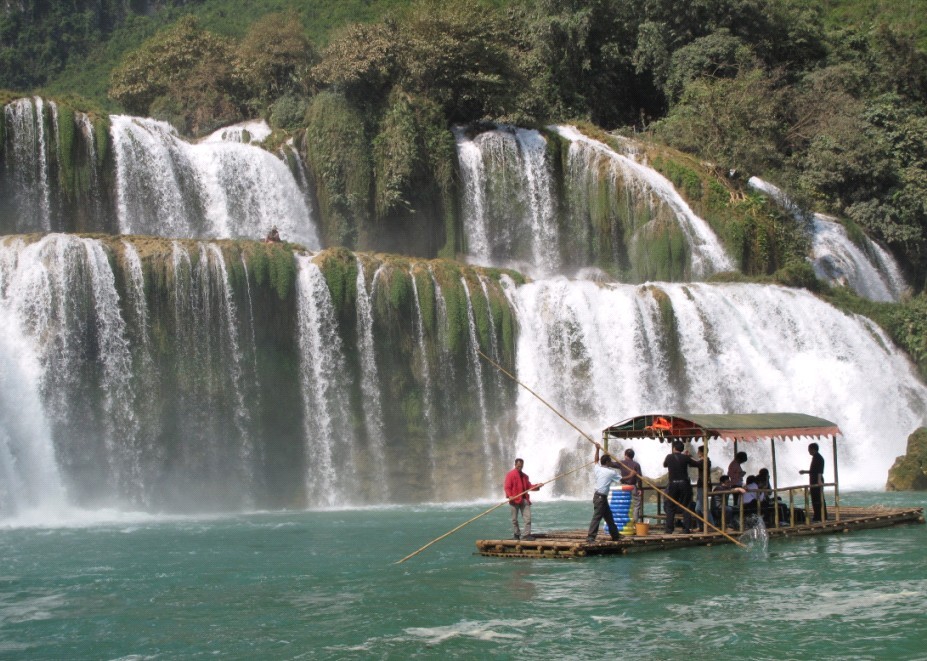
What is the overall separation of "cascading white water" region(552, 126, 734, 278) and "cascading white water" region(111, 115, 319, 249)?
9462mm

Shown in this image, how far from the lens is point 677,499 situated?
16344 millimetres

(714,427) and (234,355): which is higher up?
(234,355)

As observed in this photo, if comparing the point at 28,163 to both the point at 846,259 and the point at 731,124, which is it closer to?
the point at 731,124

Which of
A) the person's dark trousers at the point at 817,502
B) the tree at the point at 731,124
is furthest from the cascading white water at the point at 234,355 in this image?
the tree at the point at 731,124

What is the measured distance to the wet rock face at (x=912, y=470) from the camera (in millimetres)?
26219

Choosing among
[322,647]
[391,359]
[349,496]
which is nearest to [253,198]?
[391,359]

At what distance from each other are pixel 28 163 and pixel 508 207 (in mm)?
14106

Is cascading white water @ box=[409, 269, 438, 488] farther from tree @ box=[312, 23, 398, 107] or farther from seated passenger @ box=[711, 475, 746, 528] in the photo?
tree @ box=[312, 23, 398, 107]

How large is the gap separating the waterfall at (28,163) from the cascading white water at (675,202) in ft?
52.5

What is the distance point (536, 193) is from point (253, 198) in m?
9.02

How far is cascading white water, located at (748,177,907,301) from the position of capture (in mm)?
38844

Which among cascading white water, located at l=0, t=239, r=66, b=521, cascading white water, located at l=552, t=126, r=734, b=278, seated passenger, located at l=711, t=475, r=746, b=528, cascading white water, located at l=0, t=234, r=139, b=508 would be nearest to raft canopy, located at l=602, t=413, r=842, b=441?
seated passenger, located at l=711, t=475, r=746, b=528

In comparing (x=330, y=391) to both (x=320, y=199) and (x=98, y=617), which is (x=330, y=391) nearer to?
(x=320, y=199)

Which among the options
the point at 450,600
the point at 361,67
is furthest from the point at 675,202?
the point at 450,600
